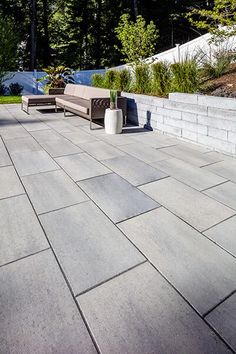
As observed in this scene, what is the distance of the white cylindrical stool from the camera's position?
17.6ft

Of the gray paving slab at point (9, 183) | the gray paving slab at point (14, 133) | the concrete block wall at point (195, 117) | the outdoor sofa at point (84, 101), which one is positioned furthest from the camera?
the outdoor sofa at point (84, 101)

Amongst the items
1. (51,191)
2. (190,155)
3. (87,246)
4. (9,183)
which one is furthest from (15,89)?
(87,246)

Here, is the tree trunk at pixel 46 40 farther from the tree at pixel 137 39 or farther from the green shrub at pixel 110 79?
the green shrub at pixel 110 79

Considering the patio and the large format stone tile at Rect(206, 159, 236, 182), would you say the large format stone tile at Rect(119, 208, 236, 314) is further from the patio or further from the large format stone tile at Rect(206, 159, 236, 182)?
the large format stone tile at Rect(206, 159, 236, 182)

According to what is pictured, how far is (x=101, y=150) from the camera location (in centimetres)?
462

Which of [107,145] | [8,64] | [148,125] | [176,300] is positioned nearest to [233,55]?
[148,125]

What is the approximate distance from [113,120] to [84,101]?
1917 millimetres

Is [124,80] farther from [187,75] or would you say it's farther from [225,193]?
[225,193]

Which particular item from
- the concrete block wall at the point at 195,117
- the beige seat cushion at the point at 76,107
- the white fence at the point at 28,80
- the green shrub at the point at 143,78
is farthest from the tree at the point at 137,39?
the white fence at the point at 28,80

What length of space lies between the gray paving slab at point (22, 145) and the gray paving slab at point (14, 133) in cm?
27

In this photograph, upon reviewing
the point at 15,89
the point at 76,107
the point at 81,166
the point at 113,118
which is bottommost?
the point at 81,166

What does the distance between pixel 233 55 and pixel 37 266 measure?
651 centimetres

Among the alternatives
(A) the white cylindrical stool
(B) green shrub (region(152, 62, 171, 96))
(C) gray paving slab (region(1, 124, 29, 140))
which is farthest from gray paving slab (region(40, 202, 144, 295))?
(B) green shrub (region(152, 62, 171, 96))

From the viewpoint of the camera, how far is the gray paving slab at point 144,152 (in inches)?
166
